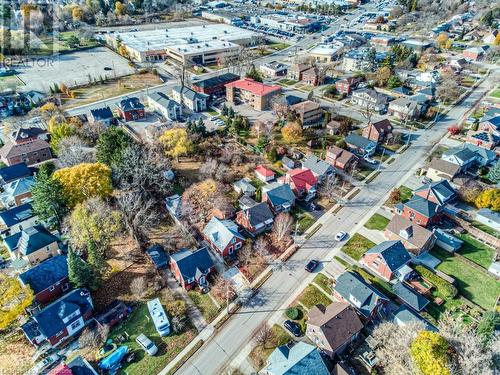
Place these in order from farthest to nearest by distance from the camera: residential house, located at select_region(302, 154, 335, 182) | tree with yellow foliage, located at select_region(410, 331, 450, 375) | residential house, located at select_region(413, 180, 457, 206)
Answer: residential house, located at select_region(302, 154, 335, 182)
residential house, located at select_region(413, 180, 457, 206)
tree with yellow foliage, located at select_region(410, 331, 450, 375)

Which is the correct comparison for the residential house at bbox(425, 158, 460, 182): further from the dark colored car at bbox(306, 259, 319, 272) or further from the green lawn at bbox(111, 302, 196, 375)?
the green lawn at bbox(111, 302, 196, 375)

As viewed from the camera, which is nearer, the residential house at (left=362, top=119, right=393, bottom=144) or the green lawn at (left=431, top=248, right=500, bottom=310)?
the green lawn at (left=431, top=248, right=500, bottom=310)

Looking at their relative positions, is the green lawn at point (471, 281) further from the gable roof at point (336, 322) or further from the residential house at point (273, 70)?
the residential house at point (273, 70)

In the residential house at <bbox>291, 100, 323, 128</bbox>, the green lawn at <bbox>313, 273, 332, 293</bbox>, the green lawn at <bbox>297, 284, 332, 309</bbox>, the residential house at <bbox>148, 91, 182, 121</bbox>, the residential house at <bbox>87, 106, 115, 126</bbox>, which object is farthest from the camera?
the residential house at <bbox>148, 91, 182, 121</bbox>

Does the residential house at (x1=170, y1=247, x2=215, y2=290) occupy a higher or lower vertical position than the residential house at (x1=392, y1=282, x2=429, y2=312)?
higher

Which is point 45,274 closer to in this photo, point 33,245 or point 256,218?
point 33,245

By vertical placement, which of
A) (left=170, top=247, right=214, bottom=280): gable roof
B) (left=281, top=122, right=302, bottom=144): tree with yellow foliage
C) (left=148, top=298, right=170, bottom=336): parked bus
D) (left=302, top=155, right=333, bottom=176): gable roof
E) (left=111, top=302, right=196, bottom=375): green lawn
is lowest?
(left=111, top=302, right=196, bottom=375): green lawn

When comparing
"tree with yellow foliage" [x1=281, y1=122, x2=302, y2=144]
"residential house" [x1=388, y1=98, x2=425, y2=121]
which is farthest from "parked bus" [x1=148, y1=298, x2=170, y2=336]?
"residential house" [x1=388, y1=98, x2=425, y2=121]
